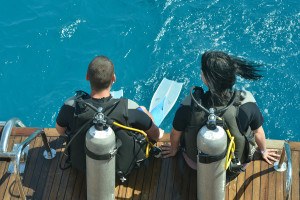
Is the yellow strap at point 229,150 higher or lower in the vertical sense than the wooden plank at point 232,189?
higher

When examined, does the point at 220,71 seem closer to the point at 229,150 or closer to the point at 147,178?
the point at 229,150

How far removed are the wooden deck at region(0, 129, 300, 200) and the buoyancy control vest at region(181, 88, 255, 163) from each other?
16.7 inches

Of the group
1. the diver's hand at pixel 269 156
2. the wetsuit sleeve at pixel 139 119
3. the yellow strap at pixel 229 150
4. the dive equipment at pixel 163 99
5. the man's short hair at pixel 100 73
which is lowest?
the yellow strap at pixel 229 150

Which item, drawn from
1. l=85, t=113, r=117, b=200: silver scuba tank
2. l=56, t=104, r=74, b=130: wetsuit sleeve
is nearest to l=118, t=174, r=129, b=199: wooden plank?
l=85, t=113, r=117, b=200: silver scuba tank

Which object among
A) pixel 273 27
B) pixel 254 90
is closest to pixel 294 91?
pixel 254 90

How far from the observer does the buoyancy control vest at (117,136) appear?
5.29 meters

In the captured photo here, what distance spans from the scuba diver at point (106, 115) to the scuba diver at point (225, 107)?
0.44m

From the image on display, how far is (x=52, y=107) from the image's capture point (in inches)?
361

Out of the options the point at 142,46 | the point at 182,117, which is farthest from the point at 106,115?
the point at 142,46

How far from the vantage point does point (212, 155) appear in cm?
491

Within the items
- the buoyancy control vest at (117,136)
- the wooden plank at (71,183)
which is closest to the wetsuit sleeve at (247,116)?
the buoyancy control vest at (117,136)

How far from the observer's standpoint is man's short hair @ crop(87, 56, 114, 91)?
5.23 metres

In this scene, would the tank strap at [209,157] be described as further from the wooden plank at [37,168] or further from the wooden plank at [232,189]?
the wooden plank at [37,168]

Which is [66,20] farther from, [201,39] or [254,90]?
[254,90]
